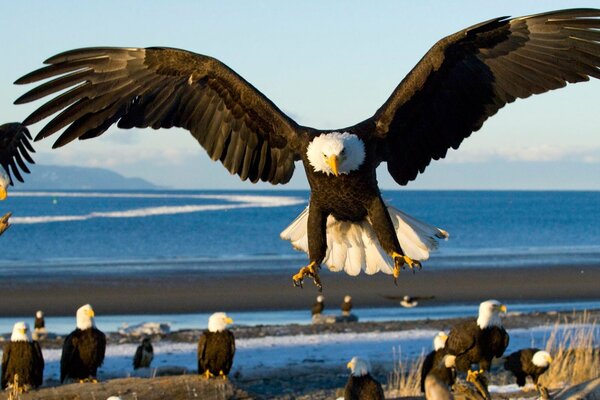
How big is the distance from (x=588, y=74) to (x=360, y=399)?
9.70 feet

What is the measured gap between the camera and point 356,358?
25.8ft

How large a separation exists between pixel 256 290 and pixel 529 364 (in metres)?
11.4

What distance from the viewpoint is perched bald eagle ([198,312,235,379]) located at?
9546 mm

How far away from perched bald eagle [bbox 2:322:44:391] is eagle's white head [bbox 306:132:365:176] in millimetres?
4455

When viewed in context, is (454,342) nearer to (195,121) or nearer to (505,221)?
(195,121)

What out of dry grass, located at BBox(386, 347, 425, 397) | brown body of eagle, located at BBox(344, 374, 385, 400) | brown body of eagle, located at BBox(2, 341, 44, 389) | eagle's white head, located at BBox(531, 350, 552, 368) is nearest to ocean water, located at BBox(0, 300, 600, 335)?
dry grass, located at BBox(386, 347, 425, 397)

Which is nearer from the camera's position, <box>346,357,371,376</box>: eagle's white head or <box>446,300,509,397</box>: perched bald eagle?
<box>346,357,371,376</box>: eagle's white head

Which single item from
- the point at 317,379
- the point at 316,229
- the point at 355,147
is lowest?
the point at 317,379

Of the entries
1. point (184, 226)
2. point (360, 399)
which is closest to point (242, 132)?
point (360, 399)

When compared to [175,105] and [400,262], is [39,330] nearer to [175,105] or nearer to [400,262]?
[175,105]

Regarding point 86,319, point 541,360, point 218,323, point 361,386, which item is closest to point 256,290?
point 218,323

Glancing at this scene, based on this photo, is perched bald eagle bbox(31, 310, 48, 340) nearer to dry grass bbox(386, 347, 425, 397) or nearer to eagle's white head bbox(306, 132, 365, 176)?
dry grass bbox(386, 347, 425, 397)

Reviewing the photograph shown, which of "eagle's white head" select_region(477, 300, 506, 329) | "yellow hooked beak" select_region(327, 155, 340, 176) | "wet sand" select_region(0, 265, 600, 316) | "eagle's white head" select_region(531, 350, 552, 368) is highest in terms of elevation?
"yellow hooked beak" select_region(327, 155, 340, 176)

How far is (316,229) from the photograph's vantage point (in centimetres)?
563
